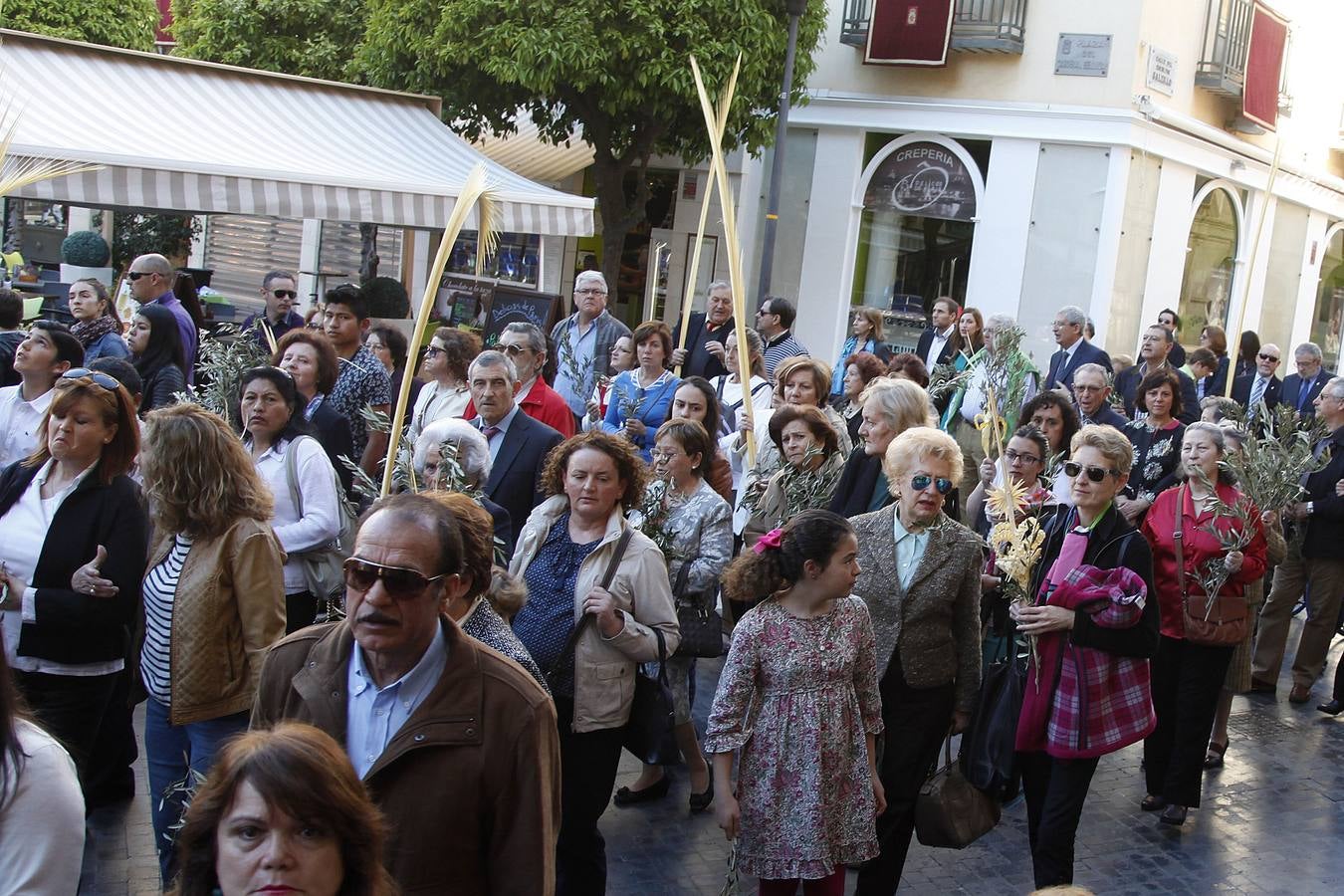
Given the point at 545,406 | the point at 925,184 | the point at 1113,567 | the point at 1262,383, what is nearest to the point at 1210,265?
the point at 925,184

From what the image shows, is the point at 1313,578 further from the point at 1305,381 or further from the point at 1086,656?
the point at 1305,381

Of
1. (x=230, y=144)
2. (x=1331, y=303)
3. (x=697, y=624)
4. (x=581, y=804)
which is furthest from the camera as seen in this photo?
(x=1331, y=303)

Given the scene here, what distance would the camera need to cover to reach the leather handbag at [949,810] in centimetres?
495

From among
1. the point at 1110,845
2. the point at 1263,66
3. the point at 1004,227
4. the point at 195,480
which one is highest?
the point at 1263,66

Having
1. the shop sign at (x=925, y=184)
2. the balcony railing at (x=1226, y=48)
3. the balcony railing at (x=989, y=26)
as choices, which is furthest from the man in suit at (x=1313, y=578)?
the balcony railing at (x=1226, y=48)

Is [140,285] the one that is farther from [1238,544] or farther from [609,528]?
[1238,544]

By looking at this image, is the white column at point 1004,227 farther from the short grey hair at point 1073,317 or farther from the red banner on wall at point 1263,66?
the short grey hair at point 1073,317

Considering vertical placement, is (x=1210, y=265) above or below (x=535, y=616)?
above

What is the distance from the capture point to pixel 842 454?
684cm

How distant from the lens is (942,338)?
41.8ft

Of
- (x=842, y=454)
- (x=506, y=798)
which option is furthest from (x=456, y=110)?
(x=506, y=798)

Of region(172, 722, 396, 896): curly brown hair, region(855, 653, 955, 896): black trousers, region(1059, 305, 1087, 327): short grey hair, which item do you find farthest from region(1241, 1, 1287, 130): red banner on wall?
region(172, 722, 396, 896): curly brown hair

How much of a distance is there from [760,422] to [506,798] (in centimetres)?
516

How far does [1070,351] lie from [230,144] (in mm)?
7611
